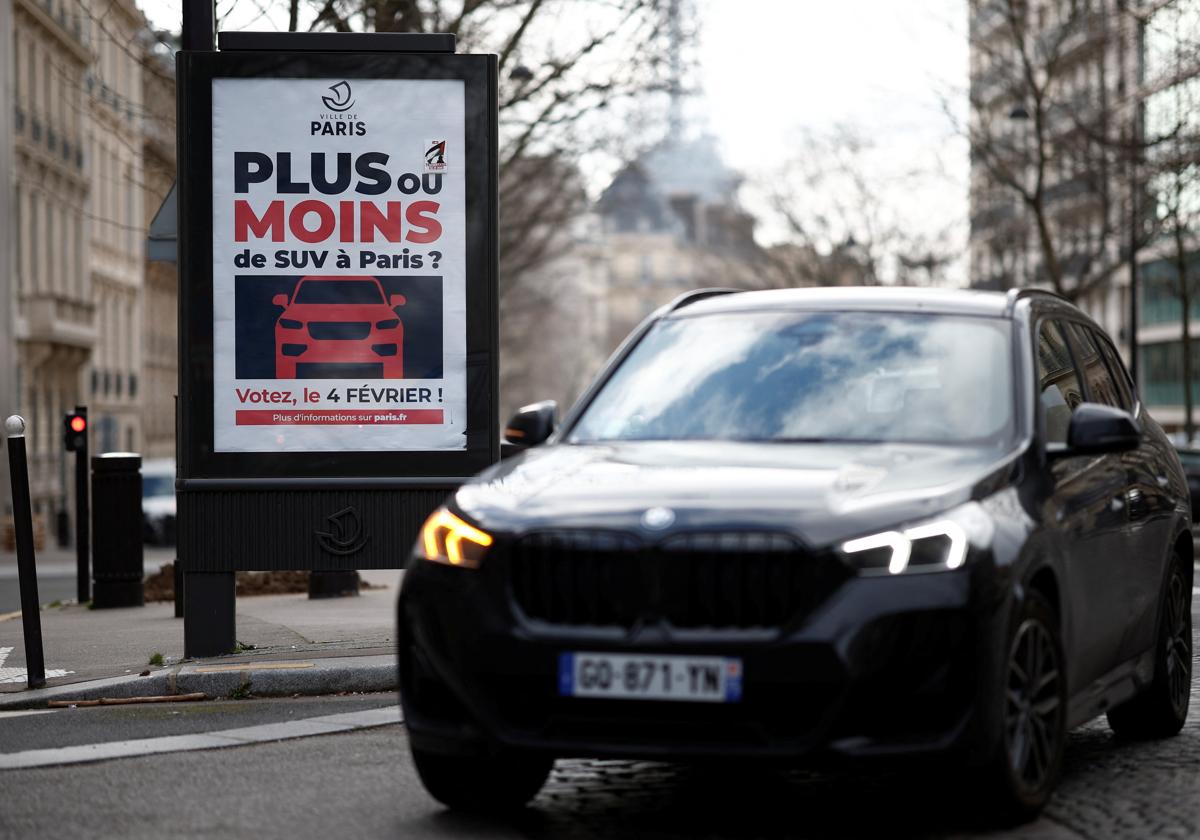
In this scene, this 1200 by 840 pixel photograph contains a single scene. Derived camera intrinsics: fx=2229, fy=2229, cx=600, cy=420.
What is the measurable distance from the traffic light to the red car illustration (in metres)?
10.2

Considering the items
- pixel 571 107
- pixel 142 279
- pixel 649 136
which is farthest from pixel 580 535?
pixel 142 279

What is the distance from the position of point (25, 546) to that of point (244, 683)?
1.20m

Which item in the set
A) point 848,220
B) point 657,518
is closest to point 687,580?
point 657,518

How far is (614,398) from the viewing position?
24.4 ft

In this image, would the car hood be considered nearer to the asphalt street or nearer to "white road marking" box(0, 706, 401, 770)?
the asphalt street

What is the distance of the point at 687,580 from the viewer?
5.88m

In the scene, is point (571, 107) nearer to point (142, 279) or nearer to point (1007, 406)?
point (1007, 406)

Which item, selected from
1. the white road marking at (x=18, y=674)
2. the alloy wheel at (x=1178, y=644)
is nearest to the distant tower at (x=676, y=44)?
the white road marking at (x=18, y=674)

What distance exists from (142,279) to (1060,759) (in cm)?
6379

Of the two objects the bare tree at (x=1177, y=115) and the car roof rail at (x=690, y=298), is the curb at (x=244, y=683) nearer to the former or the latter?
the car roof rail at (x=690, y=298)

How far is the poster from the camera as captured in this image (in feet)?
35.8

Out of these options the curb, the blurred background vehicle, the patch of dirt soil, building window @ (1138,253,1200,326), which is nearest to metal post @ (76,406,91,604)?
the patch of dirt soil

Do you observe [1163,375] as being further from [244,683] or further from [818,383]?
[818,383]

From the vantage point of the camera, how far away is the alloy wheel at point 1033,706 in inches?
243
